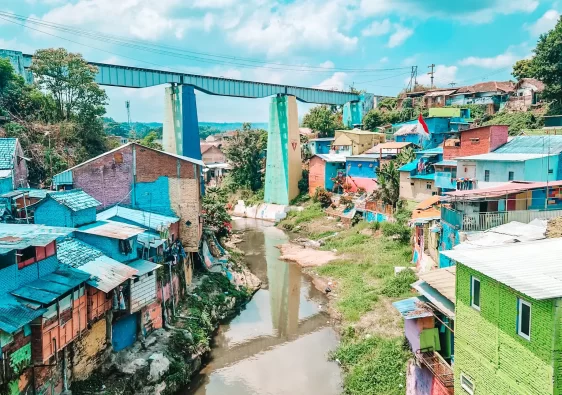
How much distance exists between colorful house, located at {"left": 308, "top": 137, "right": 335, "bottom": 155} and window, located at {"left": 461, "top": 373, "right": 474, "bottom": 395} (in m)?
42.8

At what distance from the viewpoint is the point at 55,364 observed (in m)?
11.6

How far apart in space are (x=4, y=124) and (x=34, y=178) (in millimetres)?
4547

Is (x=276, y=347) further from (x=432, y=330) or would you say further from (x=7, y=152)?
(x=7, y=152)

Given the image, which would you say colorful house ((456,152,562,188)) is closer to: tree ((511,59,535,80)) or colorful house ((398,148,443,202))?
colorful house ((398,148,443,202))

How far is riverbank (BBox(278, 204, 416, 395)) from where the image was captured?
48.8 ft

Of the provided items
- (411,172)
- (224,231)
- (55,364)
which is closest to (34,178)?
(224,231)

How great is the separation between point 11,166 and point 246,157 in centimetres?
3264

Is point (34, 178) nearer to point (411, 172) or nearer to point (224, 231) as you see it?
point (224, 231)

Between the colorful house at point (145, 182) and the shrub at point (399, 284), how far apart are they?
9.42 metres

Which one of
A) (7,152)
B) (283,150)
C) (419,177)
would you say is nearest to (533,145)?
(419,177)

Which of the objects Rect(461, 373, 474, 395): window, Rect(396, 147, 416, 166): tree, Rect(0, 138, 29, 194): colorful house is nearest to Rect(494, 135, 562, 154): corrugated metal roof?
Rect(396, 147, 416, 166): tree

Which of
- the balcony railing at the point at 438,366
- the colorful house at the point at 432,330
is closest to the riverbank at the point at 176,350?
the colorful house at the point at 432,330

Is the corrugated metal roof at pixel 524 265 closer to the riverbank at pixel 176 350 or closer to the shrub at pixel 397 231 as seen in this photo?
the riverbank at pixel 176 350

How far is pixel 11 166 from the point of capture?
1920 cm
